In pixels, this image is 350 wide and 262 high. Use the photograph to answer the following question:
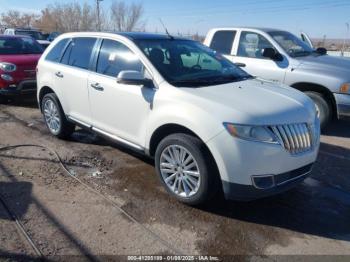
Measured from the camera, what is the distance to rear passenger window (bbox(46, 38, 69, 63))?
5859 millimetres

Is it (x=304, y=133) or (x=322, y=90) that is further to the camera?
(x=322, y=90)

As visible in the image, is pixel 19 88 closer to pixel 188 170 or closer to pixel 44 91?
pixel 44 91

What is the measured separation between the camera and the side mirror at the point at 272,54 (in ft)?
23.4

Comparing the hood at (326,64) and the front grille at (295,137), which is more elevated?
the hood at (326,64)

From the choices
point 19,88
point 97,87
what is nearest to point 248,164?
point 97,87

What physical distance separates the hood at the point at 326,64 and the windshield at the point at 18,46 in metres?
6.85

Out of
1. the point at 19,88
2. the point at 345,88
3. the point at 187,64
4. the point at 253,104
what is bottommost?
the point at 19,88

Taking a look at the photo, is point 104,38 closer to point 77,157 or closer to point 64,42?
point 64,42

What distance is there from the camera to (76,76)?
5270mm

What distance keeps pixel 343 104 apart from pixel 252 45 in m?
2.24

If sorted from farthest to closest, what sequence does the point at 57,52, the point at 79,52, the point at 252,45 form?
the point at 252,45 → the point at 57,52 → the point at 79,52

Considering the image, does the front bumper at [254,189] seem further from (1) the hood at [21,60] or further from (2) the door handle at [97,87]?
(1) the hood at [21,60]

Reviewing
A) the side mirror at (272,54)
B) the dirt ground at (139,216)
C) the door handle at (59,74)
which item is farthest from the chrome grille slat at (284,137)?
the side mirror at (272,54)

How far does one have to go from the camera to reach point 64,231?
3.49 metres
